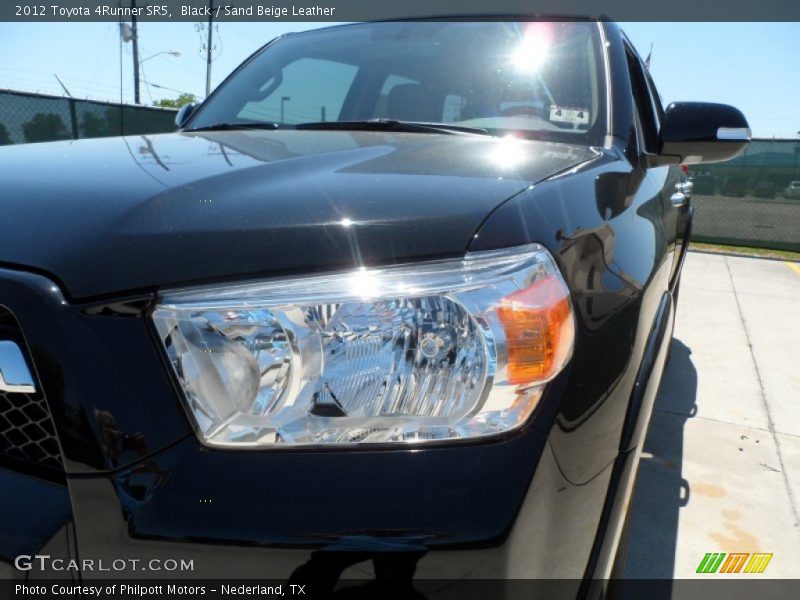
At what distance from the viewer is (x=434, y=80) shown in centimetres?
223

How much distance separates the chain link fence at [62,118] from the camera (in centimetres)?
912

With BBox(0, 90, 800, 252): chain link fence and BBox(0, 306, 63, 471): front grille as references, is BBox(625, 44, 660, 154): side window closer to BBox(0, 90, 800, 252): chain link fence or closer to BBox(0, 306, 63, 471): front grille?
BBox(0, 306, 63, 471): front grille

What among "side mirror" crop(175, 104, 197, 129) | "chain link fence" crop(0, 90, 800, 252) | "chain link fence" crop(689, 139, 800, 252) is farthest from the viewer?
"chain link fence" crop(689, 139, 800, 252)

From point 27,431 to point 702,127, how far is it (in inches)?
78.5

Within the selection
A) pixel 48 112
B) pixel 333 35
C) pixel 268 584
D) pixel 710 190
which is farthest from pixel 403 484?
pixel 710 190

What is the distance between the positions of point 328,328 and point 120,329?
0.93ft

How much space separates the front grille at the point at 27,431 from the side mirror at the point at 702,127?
1864 millimetres

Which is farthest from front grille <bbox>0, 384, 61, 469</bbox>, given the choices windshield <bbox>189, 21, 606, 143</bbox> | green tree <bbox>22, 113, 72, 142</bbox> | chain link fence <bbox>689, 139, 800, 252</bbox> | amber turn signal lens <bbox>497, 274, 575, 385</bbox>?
chain link fence <bbox>689, 139, 800, 252</bbox>

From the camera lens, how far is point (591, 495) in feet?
3.49

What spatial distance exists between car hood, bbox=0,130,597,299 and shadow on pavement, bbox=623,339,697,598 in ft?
4.66

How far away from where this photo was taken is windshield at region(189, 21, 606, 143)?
6.57 feet

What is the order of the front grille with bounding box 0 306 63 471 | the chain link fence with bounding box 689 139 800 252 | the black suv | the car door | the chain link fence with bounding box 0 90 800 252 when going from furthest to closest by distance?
the chain link fence with bounding box 689 139 800 252 → the chain link fence with bounding box 0 90 800 252 → the car door → the front grille with bounding box 0 306 63 471 → the black suv
